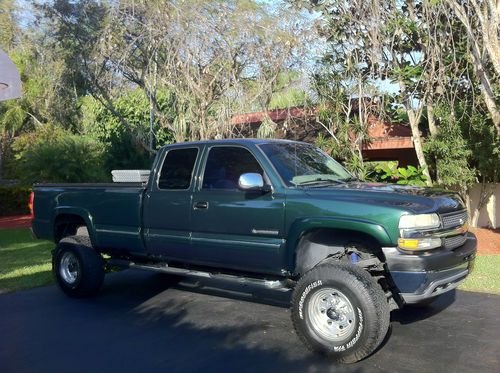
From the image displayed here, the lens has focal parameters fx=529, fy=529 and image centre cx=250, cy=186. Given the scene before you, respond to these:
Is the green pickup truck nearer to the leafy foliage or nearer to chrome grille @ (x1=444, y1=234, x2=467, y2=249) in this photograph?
chrome grille @ (x1=444, y1=234, x2=467, y2=249)

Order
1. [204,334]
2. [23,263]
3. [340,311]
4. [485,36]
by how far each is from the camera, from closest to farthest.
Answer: [340,311]
[204,334]
[485,36]
[23,263]

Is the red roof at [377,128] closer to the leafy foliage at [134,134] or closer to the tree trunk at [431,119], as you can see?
the tree trunk at [431,119]

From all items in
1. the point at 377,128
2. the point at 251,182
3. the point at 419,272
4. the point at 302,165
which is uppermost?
the point at 377,128

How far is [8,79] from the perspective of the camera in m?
3.86

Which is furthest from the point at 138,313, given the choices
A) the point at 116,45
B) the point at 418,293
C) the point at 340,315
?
the point at 116,45

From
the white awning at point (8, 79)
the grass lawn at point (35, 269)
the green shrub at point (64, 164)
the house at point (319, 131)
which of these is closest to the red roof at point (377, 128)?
the house at point (319, 131)

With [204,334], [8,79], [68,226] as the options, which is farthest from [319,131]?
[8,79]

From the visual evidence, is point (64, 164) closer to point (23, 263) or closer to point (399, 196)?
point (23, 263)

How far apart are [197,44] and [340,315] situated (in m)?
9.92

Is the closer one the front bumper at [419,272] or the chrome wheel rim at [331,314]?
the front bumper at [419,272]

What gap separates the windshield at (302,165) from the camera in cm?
→ 562

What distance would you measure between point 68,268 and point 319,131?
31.1 feet

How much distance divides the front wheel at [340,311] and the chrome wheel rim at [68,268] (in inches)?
145

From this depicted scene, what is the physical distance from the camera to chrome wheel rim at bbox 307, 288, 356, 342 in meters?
4.77
